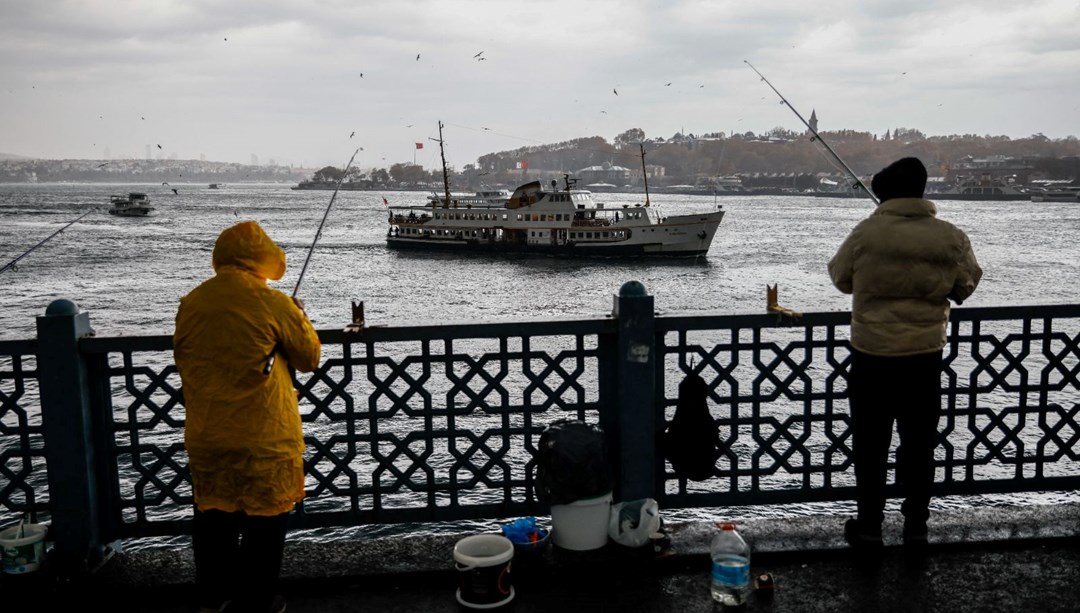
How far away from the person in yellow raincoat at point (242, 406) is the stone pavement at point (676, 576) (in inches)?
21.1

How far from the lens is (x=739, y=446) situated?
47.8ft

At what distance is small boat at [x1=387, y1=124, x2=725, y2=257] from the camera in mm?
61125

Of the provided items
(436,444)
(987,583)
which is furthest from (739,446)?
(987,583)

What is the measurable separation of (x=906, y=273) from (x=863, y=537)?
124 cm

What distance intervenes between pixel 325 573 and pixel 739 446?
→ 11.7m

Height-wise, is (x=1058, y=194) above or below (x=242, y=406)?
below

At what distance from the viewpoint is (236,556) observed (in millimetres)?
3133

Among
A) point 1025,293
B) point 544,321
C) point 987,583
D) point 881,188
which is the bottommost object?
point 1025,293

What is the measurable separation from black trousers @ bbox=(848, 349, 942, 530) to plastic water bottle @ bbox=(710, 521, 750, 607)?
638mm

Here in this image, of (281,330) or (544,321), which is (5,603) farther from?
(544,321)

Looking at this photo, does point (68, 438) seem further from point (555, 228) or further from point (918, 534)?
point (555, 228)

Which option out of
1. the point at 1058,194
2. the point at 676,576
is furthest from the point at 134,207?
the point at 1058,194

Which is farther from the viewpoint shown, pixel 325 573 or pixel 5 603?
pixel 325 573

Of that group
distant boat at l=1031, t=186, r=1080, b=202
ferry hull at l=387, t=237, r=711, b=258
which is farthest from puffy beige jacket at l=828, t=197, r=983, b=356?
distant boat at l=1031, t=186, r=1080, b=202
